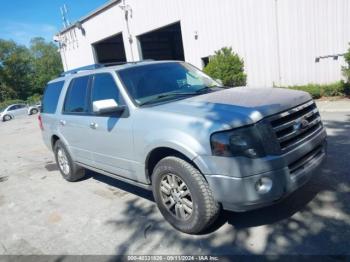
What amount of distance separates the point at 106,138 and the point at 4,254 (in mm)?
1790

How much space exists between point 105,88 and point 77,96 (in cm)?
95

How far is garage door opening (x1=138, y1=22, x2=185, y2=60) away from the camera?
2686 centimetres

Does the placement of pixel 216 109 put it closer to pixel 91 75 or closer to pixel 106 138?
pixel 106 138

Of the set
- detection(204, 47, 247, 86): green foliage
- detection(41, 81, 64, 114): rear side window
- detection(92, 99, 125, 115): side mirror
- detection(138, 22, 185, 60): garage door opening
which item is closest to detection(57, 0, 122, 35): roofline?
detection(138, 22, 185, 60): garage door opening

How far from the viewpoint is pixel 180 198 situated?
12.0 feet

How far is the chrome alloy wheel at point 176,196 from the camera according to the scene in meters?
3.61

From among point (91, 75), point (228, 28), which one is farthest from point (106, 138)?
point (228, 28)

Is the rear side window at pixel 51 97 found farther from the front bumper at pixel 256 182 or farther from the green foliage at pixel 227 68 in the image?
the green foliage at pixel 227 68

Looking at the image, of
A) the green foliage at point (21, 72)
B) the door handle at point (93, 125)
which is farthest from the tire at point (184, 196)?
the green foliage at point (21, 72)

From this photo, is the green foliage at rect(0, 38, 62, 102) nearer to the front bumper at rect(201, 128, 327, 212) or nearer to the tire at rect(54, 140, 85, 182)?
the tire at rect(54, 140, 85, 182)

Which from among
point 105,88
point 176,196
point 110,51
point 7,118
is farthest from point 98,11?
point 176,196

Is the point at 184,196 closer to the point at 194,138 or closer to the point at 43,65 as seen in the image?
the point at 194,138

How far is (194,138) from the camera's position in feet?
10.9

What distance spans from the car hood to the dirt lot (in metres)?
1.22
